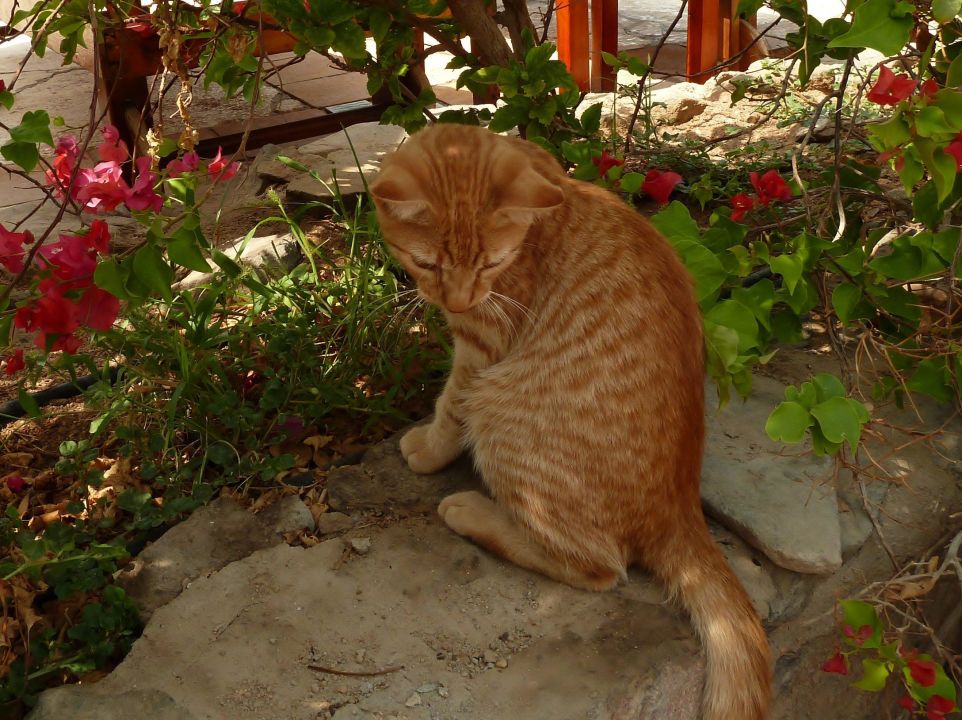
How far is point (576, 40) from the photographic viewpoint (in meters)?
6.43

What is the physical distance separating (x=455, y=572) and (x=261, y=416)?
902mm

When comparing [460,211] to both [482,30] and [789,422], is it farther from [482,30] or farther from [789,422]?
[482,30]

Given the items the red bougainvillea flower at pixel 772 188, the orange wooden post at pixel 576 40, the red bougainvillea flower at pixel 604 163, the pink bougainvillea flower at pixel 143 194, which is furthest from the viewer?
the orange wooden post at pixel 576 40

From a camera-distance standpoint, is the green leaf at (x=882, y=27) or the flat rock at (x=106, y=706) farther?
the flat rock at (x=106, y=706)

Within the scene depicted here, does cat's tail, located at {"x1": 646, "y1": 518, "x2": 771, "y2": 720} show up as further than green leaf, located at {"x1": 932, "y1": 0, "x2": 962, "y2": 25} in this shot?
Yes

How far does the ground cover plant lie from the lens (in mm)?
2203

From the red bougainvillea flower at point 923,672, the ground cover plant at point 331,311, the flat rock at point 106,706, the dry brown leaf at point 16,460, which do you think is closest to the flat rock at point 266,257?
the ground cover plant at point 331,311

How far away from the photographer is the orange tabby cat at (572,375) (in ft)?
7.83

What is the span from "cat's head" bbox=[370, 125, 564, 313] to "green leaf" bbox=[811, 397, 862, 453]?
0.80m

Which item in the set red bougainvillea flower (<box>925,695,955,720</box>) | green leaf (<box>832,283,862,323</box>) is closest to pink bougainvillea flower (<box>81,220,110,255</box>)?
green leaf (<box>832,283,862,323</box>)

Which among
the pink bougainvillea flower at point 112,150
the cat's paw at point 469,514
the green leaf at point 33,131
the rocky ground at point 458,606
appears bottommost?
the rocky ground at point 458,606

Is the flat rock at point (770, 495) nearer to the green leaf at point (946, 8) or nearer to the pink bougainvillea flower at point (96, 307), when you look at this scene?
the green leaf at point (946, 8)

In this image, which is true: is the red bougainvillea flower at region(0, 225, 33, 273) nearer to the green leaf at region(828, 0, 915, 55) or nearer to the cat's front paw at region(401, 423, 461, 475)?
the cat's front paw at region(401, 423, 461, 475)

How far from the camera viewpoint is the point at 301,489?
2.98m
